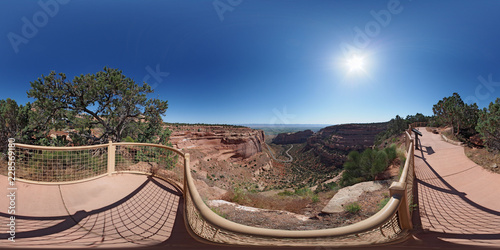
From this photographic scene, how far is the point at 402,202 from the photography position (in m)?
2.59

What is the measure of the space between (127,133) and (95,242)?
10.9 metres

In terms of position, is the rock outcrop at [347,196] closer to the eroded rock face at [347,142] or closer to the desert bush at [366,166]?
the desert bush at [366,166]

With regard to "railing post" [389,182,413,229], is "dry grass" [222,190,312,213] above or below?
below

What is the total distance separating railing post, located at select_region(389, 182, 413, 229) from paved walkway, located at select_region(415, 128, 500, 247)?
508 millimetres

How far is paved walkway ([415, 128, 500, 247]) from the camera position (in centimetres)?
307

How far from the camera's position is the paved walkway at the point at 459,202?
10.1 feet

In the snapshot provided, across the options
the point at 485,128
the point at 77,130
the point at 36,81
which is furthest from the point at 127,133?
the point at 485,128

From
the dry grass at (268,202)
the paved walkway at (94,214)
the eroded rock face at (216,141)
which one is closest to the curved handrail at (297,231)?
the paved walkway at (94,214)

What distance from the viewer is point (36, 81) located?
908 cm

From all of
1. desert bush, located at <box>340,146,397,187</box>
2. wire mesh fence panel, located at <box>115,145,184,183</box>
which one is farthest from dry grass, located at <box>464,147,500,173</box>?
wire mesh fence panel, located at <box>115,145,184,183</box>

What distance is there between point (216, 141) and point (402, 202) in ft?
118

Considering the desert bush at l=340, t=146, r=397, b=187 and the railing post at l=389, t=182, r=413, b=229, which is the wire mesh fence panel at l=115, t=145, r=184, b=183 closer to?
the railing post at l=389, t=182, r=413, b=229

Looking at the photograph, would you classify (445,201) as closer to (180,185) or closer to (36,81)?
(180,185)

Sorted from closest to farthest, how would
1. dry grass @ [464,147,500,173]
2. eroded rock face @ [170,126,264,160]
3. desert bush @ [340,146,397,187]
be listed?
dry grass @ [464,147,500,173], desert bush @ [340,146,397,187], eroded rock face @ [170,126,264,160]
